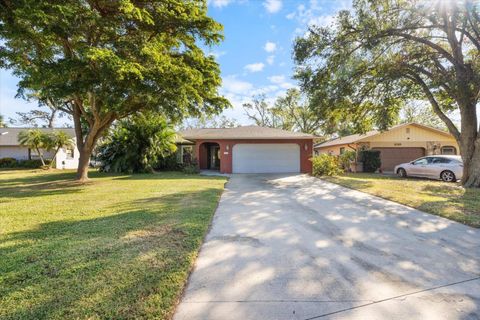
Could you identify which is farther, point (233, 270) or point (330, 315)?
point (233, 270)

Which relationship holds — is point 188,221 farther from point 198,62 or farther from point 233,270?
point 198,62

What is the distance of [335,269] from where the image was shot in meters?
3.28

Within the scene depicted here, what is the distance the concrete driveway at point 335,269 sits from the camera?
2461mm

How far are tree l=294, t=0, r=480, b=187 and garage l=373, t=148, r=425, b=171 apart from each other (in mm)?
7871

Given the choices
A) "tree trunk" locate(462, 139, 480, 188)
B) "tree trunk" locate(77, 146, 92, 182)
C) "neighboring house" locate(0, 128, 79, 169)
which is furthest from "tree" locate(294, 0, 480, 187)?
"neighboring house" locate(0, 128, 79, 169)

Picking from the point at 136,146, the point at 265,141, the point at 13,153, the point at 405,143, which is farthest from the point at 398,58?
the point at 13,153

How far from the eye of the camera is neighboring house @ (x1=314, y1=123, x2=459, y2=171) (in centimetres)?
1950

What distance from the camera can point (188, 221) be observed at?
5254 mm

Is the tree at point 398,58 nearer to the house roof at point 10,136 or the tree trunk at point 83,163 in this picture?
the tree trunk at point 83,163

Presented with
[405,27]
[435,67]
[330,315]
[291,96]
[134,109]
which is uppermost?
[291,96]

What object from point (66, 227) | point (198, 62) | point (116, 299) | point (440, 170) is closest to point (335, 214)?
point (116, 299)

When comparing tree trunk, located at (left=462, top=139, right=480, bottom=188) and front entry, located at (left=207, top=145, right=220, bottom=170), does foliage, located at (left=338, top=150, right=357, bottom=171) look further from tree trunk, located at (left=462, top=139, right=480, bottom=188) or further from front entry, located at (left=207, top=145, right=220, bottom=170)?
front entry, located at (left=207, top=145, right=220, bottom=170)

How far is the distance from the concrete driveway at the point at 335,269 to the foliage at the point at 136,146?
1215cm

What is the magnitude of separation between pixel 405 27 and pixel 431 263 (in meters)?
9.77
